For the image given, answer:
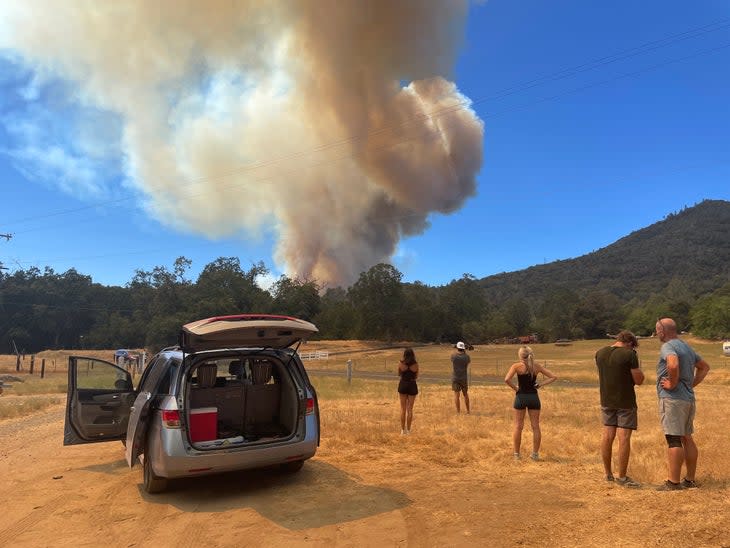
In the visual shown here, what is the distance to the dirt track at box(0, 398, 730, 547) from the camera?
4266 mm

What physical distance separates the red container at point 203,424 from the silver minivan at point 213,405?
11 mm

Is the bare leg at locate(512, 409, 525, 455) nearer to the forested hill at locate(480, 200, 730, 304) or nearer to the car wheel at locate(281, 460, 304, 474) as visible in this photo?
the car wheel at locate(281, 460, 304, 474)

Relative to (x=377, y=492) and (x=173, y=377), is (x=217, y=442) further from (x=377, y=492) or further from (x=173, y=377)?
(x=377, y=492)

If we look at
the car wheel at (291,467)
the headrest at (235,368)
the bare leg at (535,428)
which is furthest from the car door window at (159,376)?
the bare leg at (535,428)

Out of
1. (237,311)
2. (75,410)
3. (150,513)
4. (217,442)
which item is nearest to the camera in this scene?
(150,513)

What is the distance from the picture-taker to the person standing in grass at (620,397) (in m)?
5.53

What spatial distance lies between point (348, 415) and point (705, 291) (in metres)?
139

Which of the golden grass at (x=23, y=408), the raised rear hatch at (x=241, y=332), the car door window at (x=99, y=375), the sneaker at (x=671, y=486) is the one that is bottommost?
the golden grass at (x=23, y=408)

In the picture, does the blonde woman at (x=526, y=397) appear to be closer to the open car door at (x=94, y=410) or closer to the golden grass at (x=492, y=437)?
the golden grass at (x=492, y=437)

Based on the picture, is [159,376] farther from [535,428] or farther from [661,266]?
[661,266]

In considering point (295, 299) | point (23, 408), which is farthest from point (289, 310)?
point (23, 408)

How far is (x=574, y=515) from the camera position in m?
4.65

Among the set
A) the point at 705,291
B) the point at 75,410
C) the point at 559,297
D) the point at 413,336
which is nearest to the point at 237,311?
the point at 413,336

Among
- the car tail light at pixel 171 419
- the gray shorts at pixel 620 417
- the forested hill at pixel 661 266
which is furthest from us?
the forested hill at pixel 661 266
